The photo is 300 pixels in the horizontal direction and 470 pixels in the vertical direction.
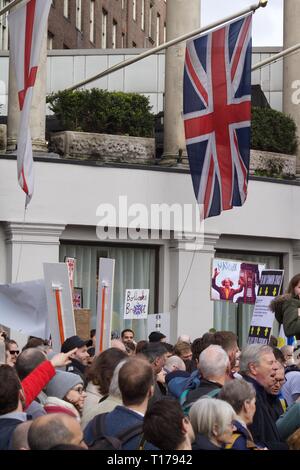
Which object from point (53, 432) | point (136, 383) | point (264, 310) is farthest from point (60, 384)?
point (264, 310)

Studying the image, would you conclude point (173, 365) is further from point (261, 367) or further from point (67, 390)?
point (67, 390)

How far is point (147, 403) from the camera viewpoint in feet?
27.5

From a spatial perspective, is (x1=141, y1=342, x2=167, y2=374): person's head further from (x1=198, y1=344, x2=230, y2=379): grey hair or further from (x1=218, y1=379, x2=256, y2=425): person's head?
(x1=218, y1=379, x2=256, y2=425): person's head

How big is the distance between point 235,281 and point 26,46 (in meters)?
7.48

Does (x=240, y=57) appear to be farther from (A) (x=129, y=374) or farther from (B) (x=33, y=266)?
(A) (x=129, y=374)

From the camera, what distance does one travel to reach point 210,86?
2281 cm

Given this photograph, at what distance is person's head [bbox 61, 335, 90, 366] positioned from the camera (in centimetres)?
1201

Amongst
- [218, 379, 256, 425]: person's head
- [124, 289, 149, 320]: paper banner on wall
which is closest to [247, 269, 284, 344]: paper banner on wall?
[124, 289, 149, 320]: paper banner on wall

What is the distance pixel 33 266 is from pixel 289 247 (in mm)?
7404

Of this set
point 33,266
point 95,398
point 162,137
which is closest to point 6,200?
point 33,266

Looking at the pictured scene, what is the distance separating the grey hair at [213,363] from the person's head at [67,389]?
3.22ft

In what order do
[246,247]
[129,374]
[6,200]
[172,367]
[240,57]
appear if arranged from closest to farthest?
[129,374] < [172,367] < [240,57] < [6,200] < [246,247]

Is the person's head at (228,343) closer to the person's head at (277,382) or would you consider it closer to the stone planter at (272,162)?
the person's head at (277,382)

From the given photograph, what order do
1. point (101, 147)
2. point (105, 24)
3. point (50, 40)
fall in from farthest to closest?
point (105, 24)
point (50, 40)
point (101, 147)
